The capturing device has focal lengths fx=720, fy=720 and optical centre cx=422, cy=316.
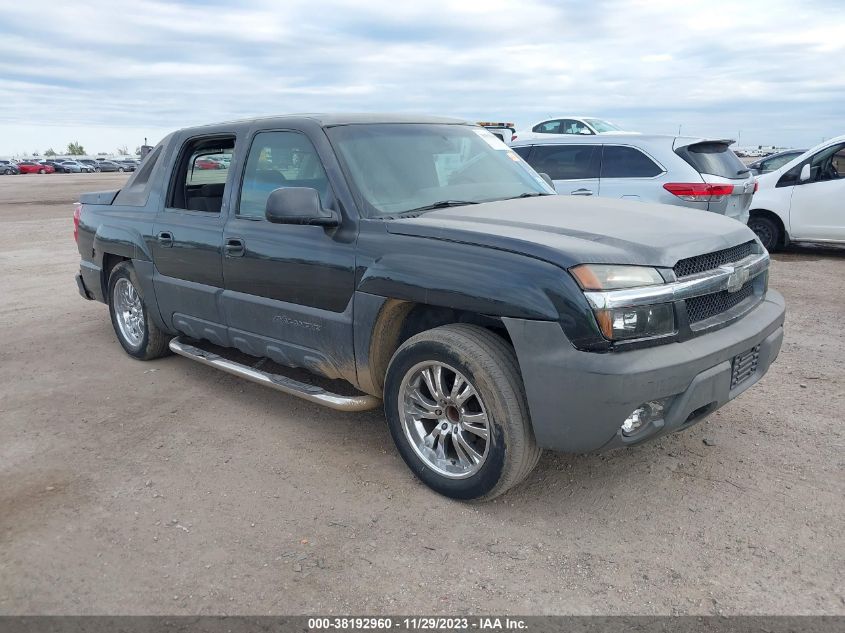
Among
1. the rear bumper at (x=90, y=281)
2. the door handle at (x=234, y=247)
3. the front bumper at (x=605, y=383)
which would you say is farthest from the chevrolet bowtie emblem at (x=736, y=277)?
the rear bumper at (x=90, y=281)

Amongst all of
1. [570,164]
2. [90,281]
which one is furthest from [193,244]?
[570,164]

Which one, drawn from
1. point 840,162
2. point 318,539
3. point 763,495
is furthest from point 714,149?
point 318,539

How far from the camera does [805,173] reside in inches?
381

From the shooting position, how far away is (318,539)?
3170 millimetres

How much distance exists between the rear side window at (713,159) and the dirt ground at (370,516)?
3958 millimetres

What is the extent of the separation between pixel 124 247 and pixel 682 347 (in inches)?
164

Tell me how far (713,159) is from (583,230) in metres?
6.11

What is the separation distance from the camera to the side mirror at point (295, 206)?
360 centimetres

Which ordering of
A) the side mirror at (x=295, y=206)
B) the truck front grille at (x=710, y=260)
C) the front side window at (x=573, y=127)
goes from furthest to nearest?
the front side window at (x=573, y=127) < the side mirror at (x=295, y=206) < the truck front grille at (x=710, y=260)

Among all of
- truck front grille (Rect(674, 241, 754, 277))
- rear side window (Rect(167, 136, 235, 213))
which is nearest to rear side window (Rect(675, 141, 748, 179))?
truck front grille (Rect(674, 241, 754, 277))

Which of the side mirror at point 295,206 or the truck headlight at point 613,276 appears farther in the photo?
the side mirror at point 295,206

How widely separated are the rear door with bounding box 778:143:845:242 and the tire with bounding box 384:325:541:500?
8438 millimetres

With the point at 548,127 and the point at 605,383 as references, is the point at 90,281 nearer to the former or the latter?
the point at 605,383

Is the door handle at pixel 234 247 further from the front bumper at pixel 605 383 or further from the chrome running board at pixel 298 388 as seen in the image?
the front bumper at pixel 605 383
